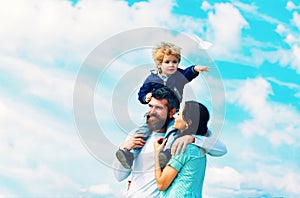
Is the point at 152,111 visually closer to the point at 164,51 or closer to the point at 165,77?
the point at 165,77

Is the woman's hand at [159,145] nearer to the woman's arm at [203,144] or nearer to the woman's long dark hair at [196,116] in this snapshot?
the woman's arm at [203,144]

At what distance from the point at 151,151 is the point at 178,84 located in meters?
0.70

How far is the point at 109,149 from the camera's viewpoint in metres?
5.12

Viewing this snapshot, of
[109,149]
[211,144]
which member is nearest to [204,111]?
[211,144]

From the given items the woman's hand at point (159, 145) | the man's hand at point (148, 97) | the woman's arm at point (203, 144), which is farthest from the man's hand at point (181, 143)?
the man's hand at point (148, 97)

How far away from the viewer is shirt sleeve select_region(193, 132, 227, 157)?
4.68 m

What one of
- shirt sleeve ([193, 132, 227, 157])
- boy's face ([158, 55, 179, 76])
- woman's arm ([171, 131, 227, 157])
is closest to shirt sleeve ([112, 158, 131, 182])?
woman's arm ([171, 131, 227, 157])

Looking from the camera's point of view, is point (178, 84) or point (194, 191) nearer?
point (194, 191)

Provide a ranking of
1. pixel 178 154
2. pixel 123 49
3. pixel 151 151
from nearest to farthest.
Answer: pixel 178 154, pixel 151 151, pixel 123 49

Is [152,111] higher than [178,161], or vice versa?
[152,111]

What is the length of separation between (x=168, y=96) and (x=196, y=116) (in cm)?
48

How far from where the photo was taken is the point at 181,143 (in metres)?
4.63

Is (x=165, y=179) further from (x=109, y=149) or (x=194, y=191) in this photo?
(x=109, y=149)

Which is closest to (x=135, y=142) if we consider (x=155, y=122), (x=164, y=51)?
(x=155, y=122)
